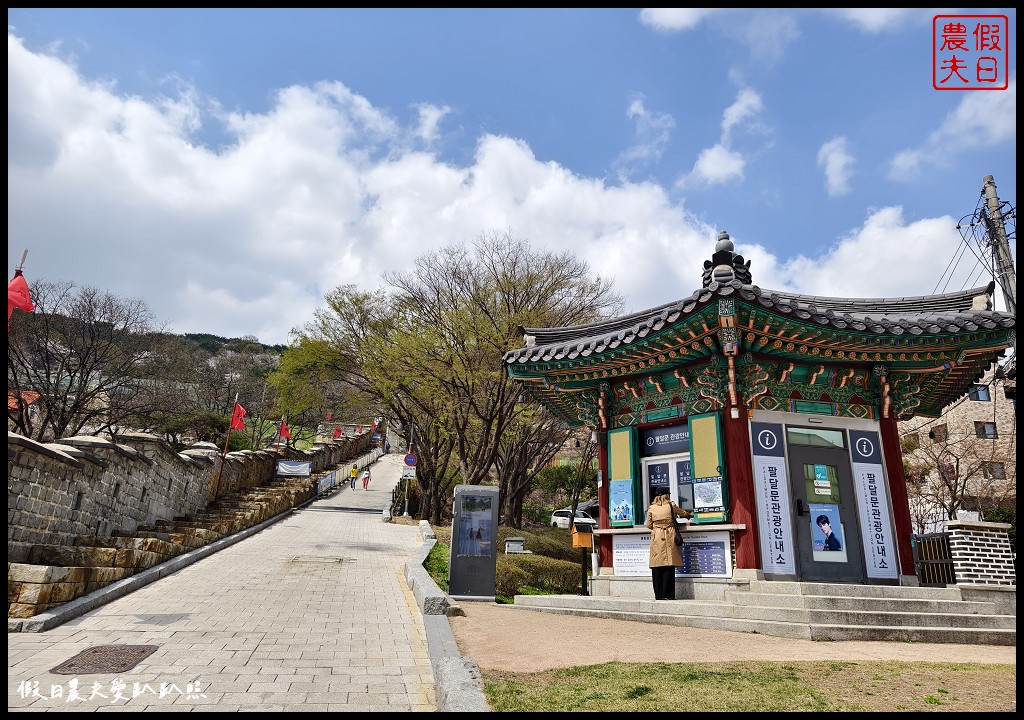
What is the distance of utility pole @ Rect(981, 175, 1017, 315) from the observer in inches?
631

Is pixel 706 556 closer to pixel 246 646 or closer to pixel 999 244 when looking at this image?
pixel 246 646

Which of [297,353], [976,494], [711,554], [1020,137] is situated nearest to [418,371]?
[297,353]

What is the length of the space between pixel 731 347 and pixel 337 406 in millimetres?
23549

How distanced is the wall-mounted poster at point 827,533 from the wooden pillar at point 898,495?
1.00 m

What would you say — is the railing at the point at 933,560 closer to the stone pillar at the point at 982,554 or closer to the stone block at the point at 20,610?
the stone pillar at the point at 982,554

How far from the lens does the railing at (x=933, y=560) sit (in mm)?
9281

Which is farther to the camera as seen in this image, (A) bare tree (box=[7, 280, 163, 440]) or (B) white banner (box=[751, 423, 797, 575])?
(A) bare tree (box=[7, 280, 163, 440])

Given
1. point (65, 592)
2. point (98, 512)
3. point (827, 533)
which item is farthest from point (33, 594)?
point (827, 533)

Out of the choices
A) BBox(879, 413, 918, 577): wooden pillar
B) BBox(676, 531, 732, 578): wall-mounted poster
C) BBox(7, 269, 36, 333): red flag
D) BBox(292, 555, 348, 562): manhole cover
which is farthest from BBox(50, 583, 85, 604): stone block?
BBox(879, 413, 918, 577): wooden pillar

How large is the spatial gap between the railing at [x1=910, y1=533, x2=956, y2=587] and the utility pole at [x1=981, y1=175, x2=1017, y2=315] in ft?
34.1

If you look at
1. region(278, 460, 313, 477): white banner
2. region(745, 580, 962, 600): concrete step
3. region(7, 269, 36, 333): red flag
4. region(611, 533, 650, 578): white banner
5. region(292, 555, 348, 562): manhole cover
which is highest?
region(7, 269, 36, 333): red flag

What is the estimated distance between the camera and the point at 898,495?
981 cm

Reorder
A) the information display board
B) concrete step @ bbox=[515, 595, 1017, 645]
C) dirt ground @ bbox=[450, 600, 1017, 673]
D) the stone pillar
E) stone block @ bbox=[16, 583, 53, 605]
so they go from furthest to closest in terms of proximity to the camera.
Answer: the information display board → the stone pillar → concrete step @ bbox=[515, 595, 1017, 645] → stone block @ bbox=[16, 583, 53, 605] → dirt ground @ bbox=[450, 600, 1017, 673]

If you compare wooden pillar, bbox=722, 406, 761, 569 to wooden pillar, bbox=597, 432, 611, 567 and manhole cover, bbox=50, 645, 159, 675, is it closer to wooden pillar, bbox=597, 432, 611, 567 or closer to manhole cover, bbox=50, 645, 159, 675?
wooden pillar, bbox=597, 432, 611, 567
